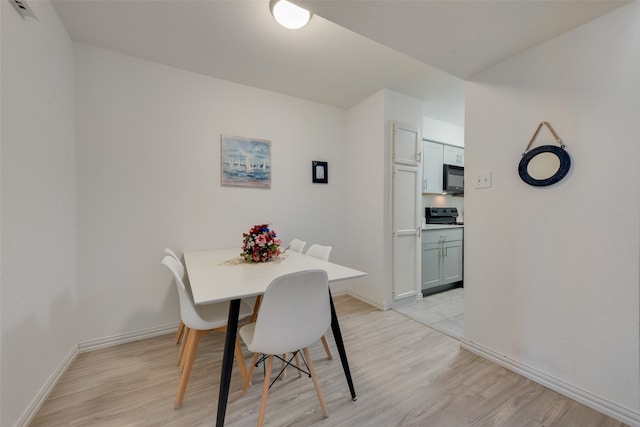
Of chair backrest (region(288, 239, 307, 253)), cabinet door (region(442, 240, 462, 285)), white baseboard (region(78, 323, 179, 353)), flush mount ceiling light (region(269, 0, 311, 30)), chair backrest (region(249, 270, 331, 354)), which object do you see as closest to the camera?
chair backrest (region(249, 270, 331, 354))

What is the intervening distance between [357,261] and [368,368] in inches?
61.4

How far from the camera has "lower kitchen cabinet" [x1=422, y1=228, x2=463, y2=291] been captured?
329 centimetres

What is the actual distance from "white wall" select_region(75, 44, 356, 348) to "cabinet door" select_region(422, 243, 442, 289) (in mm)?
1849

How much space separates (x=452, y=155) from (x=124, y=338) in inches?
183

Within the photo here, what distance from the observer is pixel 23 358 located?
4.39 feet

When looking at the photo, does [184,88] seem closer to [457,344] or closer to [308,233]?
[308,233]

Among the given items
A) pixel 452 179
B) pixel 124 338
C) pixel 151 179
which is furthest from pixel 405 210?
pixel 124 338

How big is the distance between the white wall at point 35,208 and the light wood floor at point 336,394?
0.80 feet

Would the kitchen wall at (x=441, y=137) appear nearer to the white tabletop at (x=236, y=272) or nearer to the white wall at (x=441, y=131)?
the white wall at (x=441, y=131)

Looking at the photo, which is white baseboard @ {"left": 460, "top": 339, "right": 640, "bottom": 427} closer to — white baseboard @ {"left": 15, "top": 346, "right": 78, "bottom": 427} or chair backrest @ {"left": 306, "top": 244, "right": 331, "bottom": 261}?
chair backrest @ {"left": 306, "top": 244, "right": 331, "bottom": 261}

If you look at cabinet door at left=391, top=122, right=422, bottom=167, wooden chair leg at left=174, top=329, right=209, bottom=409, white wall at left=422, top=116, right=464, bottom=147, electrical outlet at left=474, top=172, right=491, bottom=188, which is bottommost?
wooden chair leg at left=174, top=329, right=209, bottom=409

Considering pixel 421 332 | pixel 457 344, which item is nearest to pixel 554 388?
pixel 457 344

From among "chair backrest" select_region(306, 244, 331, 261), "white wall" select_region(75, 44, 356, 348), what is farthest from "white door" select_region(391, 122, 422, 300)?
"white wall" select_region(75, 44, 356, 348)

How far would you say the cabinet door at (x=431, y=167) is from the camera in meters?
3.56
